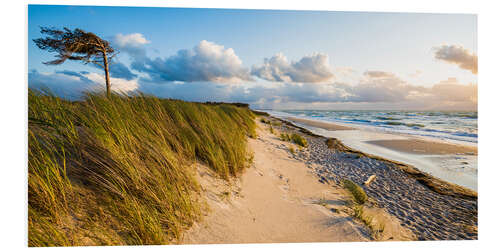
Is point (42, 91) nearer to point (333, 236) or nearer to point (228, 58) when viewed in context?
point (228, 58)

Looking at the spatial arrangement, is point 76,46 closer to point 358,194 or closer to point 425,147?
point 358,194

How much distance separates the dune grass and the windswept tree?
747 mm

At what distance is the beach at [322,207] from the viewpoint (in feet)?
6.32

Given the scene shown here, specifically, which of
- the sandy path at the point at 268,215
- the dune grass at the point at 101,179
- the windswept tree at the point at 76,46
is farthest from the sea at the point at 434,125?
the windswept tree at the point at 76,46

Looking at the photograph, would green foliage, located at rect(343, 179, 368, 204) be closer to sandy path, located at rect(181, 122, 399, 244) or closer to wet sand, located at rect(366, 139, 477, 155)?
sandy path, located at rect(181, 122, 399, 244)

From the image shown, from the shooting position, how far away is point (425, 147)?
6.42m

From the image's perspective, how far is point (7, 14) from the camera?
7.33ft

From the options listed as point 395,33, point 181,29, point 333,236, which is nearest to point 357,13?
point 395,33

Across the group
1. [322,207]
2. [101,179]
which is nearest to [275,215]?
[322,207]

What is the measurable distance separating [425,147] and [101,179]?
870 centimetres

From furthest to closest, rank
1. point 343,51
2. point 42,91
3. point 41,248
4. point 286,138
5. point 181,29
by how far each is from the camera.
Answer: point 286,138
point 343,51
point 181,29
point 42,91
point 41,248

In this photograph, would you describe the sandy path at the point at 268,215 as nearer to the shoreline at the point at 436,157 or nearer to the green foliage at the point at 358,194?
the green foliage at the point at 358,194
